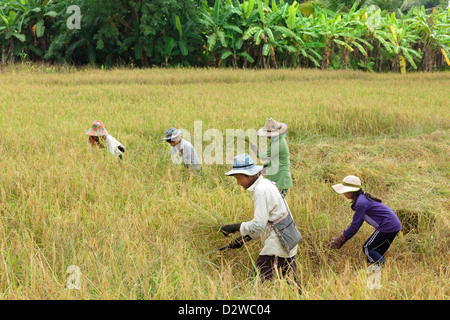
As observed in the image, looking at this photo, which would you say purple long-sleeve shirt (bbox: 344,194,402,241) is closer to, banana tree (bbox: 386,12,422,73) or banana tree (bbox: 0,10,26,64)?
banana tree (bbox: 386,12,422,73)

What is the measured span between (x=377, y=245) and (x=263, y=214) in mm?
1067

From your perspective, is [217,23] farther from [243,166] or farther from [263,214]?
[263,214]

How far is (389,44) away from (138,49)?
34.4 feet

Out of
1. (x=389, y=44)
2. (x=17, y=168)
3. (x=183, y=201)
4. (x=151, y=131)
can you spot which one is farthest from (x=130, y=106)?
(x=389, y=44)

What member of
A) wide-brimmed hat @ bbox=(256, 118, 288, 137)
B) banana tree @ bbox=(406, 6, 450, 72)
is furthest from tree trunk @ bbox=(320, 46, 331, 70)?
wide-brimmed hat @ bbox=(256, 118, 288, 137)

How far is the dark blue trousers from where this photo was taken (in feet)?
10.0

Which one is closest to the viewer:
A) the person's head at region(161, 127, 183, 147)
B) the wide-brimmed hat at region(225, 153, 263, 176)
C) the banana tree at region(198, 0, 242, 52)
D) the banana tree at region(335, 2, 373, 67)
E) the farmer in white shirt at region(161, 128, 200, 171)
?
the wide-brimmed hat at region(225, 153, 263, 176)

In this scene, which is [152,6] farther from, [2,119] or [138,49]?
[2,119]

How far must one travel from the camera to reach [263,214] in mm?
2650

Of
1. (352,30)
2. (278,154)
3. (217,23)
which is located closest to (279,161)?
(278,154)

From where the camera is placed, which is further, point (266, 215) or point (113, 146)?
point (113, 146)

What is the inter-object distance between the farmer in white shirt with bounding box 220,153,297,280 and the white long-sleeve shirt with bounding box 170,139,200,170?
2001mm

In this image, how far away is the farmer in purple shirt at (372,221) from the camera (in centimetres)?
304

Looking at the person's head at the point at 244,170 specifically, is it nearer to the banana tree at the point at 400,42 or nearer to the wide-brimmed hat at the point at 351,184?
the wide-brimmed hat at the point at 351,184
